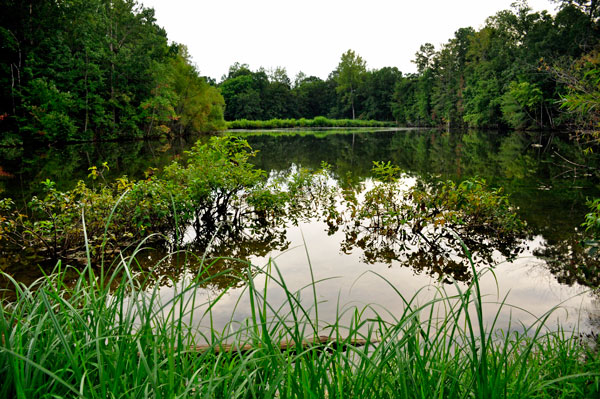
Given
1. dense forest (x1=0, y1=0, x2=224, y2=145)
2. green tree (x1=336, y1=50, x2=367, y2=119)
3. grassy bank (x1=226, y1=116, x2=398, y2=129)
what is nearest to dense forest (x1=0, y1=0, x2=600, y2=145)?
dense forest (x1=0, y1=0, x2=224, y2=145)

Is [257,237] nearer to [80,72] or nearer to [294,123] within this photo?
[80,72]

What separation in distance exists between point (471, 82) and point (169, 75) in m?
38.3

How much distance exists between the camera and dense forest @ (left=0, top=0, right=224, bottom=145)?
22.0m

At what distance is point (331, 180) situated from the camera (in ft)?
38.4

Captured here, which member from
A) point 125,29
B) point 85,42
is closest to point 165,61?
point 125,29

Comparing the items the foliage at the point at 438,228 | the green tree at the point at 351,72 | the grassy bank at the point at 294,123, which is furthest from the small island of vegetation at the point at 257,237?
the green tree at the point at 351,72

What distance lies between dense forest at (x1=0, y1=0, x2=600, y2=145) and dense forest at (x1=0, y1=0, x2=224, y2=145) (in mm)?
71

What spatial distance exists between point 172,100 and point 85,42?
26.5ft

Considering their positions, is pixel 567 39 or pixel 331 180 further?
pixel 567 39

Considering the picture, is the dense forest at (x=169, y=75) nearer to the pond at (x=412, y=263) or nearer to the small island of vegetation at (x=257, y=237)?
the small island of vegetation at (x=257, y=237)

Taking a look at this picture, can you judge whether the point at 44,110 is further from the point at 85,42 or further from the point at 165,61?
the point at 165,61

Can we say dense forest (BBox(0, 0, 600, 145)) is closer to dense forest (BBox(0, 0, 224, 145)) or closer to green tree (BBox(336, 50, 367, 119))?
dense forest (BBox(0, 0, 224, 145))

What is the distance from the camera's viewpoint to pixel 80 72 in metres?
24.9

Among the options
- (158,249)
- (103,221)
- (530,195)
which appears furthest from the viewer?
(530,195)
